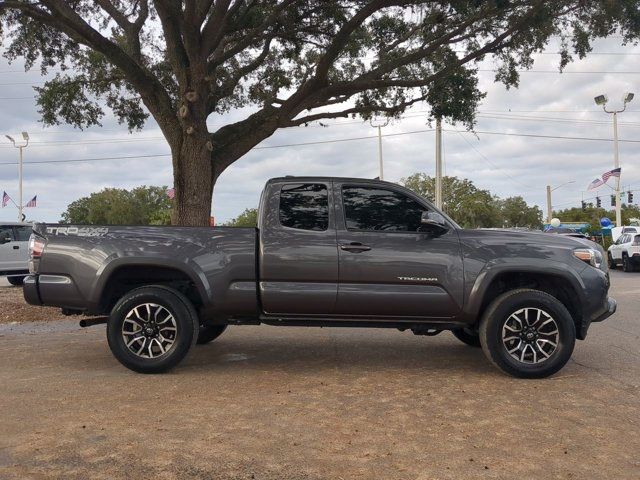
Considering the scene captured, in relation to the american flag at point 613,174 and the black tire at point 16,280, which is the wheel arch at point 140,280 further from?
the american flag at point 613,174

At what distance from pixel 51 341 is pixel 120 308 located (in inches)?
119

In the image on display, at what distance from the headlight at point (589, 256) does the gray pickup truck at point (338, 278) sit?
0.01m

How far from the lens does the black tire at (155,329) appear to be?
224 inches

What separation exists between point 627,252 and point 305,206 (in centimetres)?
2127

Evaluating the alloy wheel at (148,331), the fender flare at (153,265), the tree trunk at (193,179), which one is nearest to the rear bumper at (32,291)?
the fender flare at (153,265)

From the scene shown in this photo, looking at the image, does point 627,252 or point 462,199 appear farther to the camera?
point 462,199

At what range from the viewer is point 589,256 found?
5742 millimetres

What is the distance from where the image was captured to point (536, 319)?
220 inches

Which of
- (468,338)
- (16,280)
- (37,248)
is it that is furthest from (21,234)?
(468,338)

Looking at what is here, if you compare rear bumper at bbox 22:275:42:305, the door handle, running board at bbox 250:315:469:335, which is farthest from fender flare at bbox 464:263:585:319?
rear bumper at bbox 22:275:42:305

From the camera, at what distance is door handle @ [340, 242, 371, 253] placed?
5645 millimetres

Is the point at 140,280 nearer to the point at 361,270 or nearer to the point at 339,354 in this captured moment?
the point at 361,270

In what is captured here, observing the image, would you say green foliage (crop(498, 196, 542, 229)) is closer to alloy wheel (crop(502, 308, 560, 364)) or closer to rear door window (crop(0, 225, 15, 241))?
rear door window (crop(0, 225, 15, 241))

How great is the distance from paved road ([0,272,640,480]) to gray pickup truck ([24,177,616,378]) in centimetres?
44
